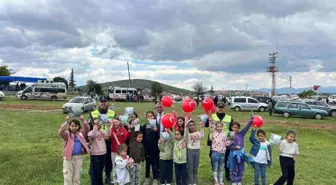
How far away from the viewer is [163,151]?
632 cm

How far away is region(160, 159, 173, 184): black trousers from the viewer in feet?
20.9

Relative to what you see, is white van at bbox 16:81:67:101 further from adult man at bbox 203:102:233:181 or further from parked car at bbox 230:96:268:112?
adult man at bbox 203:102:233:181

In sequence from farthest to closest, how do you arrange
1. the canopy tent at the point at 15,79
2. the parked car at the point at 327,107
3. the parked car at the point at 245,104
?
the canopy tent at the point at 15,79, the parked car at the point at 245,104, the parked car at the point at 327,107

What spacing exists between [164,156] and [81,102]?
19135 millimetres

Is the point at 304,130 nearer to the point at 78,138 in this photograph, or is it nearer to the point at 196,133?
the point at 196,133

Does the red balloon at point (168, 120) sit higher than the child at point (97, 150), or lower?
higher

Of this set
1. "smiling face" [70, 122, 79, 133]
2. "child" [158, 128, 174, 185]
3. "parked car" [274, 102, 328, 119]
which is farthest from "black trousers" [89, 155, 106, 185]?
"parked car" [274, 102, 328, 119]

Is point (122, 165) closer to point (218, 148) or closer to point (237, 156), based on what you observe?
point (218, 148)

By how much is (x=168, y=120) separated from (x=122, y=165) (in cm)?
123

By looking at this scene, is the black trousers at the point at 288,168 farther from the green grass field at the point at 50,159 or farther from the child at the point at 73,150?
the child at the point at 73,150

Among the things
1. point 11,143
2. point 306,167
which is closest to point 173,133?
point 306,167

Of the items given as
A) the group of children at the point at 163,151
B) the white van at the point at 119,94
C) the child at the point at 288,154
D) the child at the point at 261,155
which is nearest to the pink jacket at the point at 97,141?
the group of children at the point at 163,151

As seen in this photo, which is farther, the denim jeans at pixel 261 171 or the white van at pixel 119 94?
the white van at pixel 119 94

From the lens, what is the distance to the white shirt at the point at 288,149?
6.42 m
